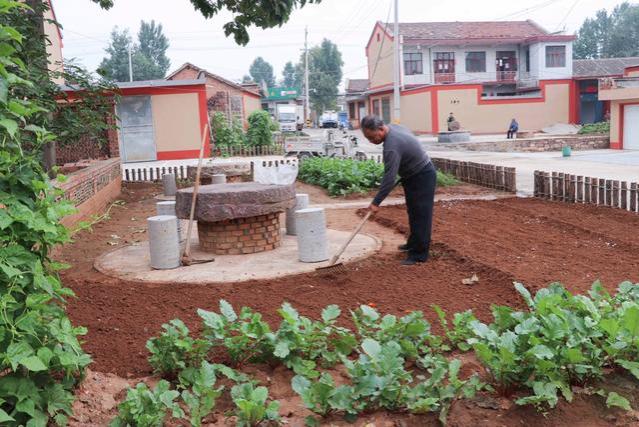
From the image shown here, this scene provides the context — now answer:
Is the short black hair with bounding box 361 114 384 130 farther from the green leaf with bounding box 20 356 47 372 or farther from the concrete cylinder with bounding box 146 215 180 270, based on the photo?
the green leaf with bounding box 20 356 47 372

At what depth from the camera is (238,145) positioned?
91.3ft

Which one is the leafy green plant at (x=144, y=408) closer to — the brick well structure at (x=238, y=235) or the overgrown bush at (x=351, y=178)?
the brick well structure at (x=238, y=235)

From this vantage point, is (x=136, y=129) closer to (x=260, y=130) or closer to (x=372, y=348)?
(x=260, y=130)

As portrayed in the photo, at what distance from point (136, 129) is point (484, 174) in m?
15.1

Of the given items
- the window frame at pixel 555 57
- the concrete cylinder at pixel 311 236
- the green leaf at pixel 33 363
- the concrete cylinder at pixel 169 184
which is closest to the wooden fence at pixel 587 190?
the concrete cylinder at pixel 311 236

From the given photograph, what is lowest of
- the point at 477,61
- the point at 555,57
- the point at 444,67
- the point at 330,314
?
the point at 330,314

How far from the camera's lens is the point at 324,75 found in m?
79.5

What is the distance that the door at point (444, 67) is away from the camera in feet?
167

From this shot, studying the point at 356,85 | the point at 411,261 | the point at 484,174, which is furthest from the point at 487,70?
the point at 411,261

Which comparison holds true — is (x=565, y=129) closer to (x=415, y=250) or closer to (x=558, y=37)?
(x=558, y=37)

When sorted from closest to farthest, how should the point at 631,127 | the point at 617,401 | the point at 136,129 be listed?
the point at 617,401 < the point at 136,129 < the point at 631,127

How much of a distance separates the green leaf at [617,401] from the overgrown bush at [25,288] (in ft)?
8.88

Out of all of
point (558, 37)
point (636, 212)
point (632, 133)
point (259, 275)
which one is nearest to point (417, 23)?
point (558, 37)

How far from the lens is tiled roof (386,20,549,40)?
166 ft
